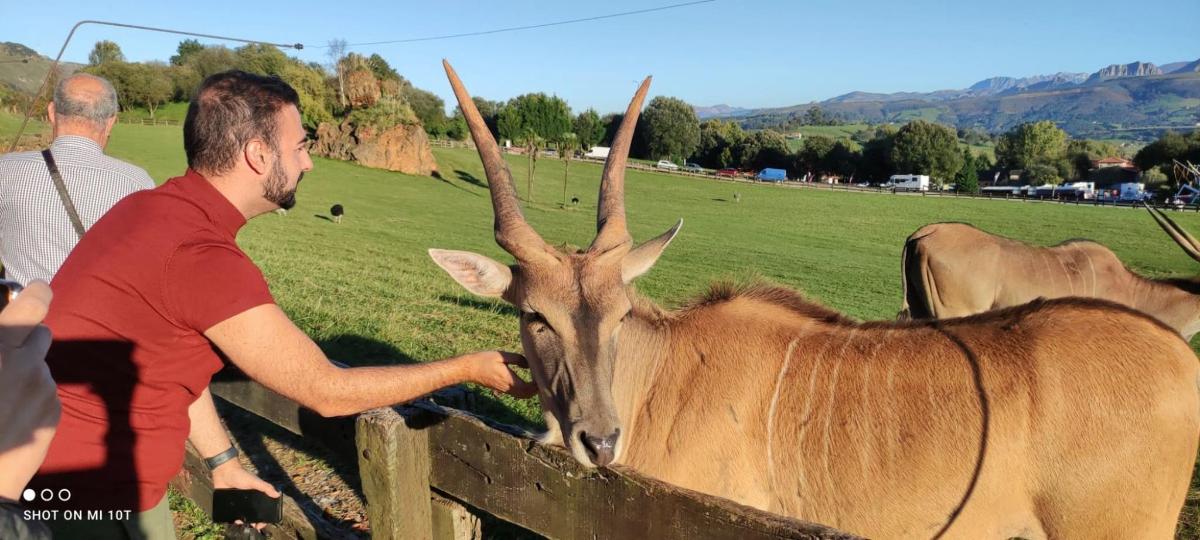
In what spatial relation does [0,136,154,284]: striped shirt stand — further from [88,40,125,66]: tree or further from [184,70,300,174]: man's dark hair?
[88,40,125,66]: tree

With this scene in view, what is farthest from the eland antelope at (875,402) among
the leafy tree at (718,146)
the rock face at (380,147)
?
the leafy tree at (718,146)

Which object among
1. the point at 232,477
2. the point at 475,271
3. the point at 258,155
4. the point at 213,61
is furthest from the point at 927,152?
Answer: the point at 258,155

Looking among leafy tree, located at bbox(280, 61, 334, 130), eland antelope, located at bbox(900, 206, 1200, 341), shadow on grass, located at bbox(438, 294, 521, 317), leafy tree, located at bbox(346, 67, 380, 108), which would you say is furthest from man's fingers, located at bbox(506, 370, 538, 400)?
leafy tree, located at bbox(280, 61, 334, 130)

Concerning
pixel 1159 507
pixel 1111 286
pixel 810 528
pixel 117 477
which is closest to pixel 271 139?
pixel 117 477

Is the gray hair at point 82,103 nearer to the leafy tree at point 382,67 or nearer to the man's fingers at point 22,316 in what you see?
the man's fingers at point 22,316

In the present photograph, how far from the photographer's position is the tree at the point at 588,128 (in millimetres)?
106750

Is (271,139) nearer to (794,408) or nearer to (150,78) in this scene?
(794,408)

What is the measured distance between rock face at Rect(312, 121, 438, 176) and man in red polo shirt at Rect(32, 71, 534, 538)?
185ft

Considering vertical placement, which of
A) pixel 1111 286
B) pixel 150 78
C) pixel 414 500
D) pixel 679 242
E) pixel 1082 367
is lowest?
pixel 679 242

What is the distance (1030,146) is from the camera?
11038 cm

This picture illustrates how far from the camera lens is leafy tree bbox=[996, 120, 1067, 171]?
109m

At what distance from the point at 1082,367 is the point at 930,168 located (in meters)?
100

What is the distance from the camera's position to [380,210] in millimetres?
37000

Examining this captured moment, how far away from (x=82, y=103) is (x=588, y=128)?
105938 millimetres
